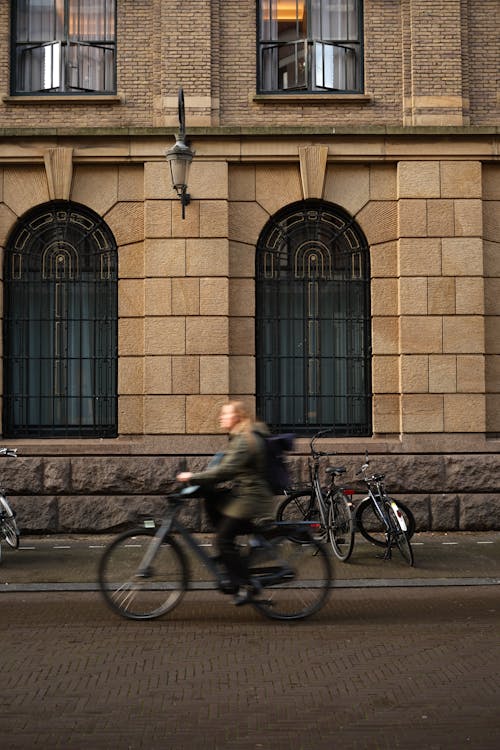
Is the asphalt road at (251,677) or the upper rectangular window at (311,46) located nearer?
the asphalt road at (251,677)

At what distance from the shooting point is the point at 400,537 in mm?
10969

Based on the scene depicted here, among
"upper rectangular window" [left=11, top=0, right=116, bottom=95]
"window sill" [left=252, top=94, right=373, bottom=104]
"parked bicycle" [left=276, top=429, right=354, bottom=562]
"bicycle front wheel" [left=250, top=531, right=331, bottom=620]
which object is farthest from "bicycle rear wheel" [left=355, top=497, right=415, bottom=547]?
"upper rectangular window" [left=11, top=0, right=116, bottom=95]

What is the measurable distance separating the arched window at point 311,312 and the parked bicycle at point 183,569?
5.94 m

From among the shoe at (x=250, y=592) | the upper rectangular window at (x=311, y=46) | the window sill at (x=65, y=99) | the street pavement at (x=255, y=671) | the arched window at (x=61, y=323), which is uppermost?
the upper rectangular window at (x=311, y=46)

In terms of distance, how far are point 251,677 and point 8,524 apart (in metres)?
5.63

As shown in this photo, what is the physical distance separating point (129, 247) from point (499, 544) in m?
6.38

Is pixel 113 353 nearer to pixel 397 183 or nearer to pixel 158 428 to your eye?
pixel 158 428

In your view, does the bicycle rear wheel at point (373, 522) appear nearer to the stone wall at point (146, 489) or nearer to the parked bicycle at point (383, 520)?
the parked bicycle at point (383, 520)

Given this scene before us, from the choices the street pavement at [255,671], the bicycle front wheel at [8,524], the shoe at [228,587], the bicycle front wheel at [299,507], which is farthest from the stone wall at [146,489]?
the shoe at [228,587]

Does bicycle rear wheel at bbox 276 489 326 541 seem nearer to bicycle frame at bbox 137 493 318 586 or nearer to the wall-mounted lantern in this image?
bicycle frame at bbox 137 493 318 586

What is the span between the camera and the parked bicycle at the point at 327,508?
11.1 m

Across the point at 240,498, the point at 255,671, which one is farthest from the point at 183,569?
the point at 255,671

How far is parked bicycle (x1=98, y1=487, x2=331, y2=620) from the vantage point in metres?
8.09

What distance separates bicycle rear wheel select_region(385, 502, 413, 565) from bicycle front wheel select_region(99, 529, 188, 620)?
3.48m
